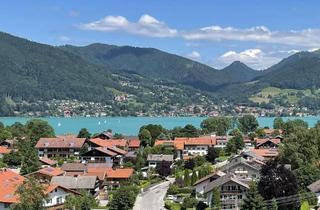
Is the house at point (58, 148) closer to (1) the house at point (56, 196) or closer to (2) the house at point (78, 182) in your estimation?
(2) the house at point (78, 182)

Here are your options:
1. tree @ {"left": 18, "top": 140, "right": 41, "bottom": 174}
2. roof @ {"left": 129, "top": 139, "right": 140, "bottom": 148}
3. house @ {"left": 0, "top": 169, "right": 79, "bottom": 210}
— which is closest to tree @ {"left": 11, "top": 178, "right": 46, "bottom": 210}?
house @ {"left": 0, "top": 169, "right": 79, "bottom": 210}

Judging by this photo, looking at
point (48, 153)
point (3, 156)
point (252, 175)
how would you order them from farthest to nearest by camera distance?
point (48, 153) → point (3, 156) → point (252, 175)

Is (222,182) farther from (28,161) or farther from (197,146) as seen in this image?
(197,146)

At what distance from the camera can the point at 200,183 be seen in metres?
48.7

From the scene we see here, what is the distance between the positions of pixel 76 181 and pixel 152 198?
6630 mm

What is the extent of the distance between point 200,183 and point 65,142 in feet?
98.1

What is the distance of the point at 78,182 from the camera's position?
161 feet

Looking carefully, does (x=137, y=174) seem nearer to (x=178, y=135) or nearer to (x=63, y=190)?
(x=63, y=190)

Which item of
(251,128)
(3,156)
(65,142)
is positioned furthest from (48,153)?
(251,128)

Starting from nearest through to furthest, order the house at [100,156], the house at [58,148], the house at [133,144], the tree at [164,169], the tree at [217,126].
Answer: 1. the tree at [164,169]
2. the house at [100,156]
3. the house at [58,148]
4. the house at [133,144]
5. the tree at [217,126]

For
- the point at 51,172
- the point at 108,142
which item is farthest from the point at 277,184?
the point at 108,142

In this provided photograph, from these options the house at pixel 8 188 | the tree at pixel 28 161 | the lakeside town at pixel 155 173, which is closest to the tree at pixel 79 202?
the lakeside town at pixel 155 173

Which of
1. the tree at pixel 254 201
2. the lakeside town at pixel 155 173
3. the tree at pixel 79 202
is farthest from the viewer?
the lakeside town at pixel 155 173

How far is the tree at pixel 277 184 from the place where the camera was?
134 feet
